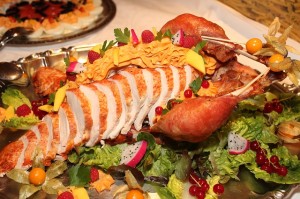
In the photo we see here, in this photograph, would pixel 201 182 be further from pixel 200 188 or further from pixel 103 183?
pixel 103 183

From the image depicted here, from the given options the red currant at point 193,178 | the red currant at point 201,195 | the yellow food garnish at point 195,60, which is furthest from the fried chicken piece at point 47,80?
the red currant at point 201,195

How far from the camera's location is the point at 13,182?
7.66 feet

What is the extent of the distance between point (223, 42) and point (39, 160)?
1393 millimetres

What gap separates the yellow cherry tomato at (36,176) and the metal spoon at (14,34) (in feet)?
5.92

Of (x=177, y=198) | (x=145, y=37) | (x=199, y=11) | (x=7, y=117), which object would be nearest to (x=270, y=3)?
(x=199, y=11)

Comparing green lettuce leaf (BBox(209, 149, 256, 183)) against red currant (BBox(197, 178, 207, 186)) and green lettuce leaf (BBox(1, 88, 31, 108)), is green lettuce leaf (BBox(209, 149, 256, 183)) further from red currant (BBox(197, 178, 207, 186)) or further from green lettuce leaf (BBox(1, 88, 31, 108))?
green lettuce leaf (BBox(1, 88, 31, 108))

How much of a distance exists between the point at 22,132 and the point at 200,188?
1.24m

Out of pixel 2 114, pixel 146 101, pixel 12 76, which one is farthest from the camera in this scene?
pixel 12 76

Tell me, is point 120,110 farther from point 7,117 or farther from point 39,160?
point 7,117

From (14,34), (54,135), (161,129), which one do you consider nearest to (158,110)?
(161,129)

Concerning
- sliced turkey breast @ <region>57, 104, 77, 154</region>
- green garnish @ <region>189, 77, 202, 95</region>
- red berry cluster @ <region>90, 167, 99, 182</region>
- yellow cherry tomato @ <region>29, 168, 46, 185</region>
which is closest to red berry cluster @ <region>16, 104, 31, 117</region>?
sliced turkey breast @ <region>57, 104, 77, 154</region>

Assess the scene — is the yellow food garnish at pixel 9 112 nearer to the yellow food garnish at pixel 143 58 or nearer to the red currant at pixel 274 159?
the yellow food garnish at pixel 143 58

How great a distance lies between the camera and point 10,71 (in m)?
3.07

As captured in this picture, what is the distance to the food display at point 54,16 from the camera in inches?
151
